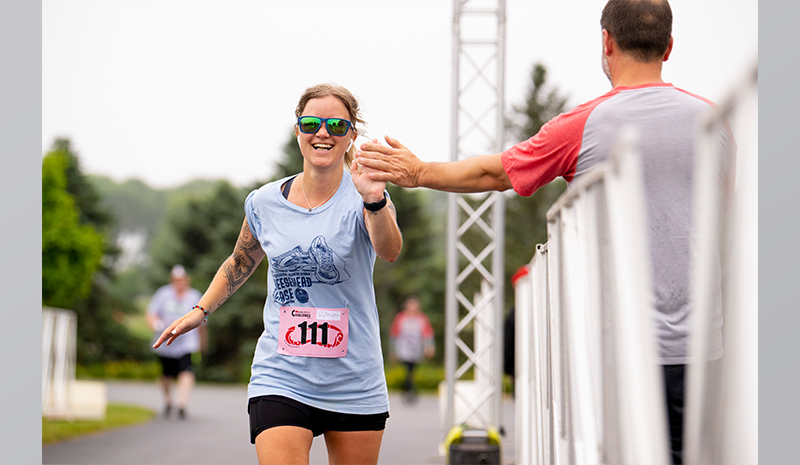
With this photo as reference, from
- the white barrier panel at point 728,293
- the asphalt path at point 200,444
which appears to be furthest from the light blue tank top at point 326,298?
the asphalt path at point 200,444

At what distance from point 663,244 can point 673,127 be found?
1.10 ft

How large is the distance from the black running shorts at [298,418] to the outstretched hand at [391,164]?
0.88 m

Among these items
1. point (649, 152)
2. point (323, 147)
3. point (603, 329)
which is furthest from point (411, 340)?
point (603, 329)

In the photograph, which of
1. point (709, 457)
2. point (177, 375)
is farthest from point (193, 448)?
point (709, 457)

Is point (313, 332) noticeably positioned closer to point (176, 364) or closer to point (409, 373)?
point (176, 364)

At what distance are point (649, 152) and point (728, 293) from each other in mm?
943

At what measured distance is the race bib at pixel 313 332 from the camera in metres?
2.92

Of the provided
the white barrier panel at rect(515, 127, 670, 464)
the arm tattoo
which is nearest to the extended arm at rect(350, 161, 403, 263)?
the white barrier panel at rect(515, 127, 670, 464)

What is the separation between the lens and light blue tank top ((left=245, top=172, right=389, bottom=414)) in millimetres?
2906

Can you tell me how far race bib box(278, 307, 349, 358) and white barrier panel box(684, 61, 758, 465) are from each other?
176cm

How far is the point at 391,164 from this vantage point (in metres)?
2.84

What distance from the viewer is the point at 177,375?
1055 cm

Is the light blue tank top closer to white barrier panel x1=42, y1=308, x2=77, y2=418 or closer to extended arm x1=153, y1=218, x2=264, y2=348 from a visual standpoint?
extended arm x1=153, y1=218, x2=264, y2=348

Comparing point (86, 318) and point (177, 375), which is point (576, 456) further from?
point (86, 318)
